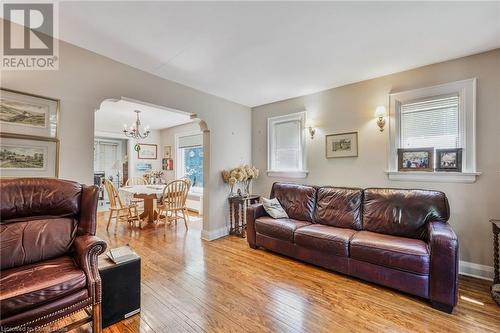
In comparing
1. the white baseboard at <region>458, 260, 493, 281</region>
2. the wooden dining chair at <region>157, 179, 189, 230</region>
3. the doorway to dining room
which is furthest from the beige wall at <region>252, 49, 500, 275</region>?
the doorway to dining room

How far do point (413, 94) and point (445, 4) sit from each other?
1.33 m

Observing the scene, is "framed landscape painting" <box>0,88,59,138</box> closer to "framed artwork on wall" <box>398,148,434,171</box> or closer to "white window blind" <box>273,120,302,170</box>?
"white window blind" <box>273,120,302,170</box>

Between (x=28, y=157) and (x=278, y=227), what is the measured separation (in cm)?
287

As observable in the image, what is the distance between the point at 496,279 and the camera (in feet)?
7.36

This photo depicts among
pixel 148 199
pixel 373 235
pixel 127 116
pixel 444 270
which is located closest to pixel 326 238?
pixel 373 235

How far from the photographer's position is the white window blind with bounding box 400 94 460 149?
272cm

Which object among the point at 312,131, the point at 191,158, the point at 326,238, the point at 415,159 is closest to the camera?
the point at 326,238

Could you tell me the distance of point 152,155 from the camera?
285 inches

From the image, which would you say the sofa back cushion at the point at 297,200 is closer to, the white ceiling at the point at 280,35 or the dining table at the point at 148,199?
the white ceiling at the point at 280,35

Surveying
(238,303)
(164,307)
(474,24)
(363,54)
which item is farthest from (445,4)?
A: (164,307)

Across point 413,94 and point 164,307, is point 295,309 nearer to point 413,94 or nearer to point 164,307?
point 164,307

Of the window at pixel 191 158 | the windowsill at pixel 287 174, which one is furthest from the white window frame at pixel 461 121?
the window at pixel 191 158

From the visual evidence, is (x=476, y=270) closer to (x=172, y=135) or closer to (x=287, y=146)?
(x=287, y=146)

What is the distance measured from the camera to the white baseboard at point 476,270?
97.9 inches
